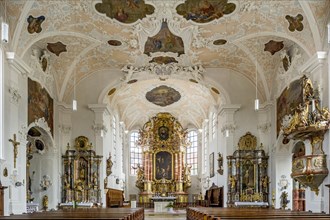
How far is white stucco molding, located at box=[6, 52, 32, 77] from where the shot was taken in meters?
16.0

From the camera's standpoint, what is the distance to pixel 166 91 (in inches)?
1228

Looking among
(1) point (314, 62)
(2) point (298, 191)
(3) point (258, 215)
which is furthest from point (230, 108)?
(3) point (258, 215)

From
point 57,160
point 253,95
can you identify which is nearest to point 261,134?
point 253,95

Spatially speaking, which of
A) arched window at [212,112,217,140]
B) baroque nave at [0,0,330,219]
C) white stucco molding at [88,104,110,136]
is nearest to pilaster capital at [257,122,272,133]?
baroque nave at [0,0,330,219]

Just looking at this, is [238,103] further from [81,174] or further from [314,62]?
[81,174]

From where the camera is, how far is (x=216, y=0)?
1658 centimetres

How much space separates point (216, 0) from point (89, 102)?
382 inches

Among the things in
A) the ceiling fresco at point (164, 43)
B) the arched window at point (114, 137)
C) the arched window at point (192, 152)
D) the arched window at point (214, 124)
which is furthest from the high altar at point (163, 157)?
the ceiling fresco at point (164, 43)

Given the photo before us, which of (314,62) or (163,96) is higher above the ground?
(163,96)

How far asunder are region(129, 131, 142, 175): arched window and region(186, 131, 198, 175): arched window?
358 cm

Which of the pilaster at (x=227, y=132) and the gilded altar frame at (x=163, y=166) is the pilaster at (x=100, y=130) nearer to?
the pilaster at (x=227, y=132)

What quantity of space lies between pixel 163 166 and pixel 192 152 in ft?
7.79

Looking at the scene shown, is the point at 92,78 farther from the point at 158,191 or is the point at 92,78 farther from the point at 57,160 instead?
the point at 158,191

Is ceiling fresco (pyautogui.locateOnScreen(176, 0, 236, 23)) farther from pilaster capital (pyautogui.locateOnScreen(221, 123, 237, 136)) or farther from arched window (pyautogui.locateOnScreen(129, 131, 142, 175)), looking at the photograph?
arched window (pyautogui.locateOnScreen(129, 131, 142, 175))
